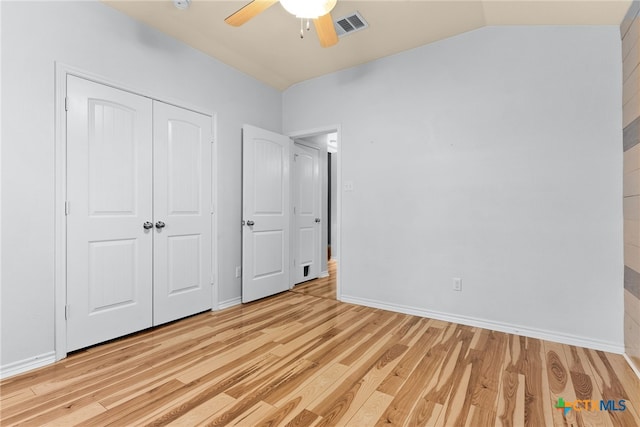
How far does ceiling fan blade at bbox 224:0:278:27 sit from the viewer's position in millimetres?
1831

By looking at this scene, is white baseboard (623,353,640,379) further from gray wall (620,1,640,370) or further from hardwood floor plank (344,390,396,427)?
hardwood floor plank (344,390,396,427)

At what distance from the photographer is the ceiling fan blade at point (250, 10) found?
1831mm

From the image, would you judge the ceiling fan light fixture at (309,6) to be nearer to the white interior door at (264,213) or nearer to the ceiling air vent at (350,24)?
the ceiling air vent at (350,24)

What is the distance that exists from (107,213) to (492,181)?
129 inches

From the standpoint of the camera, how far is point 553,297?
2.53 meters

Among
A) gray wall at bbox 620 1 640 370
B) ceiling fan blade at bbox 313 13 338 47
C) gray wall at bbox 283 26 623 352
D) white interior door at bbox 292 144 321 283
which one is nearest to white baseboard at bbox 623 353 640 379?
gray wall at bbox 620 1 640 370

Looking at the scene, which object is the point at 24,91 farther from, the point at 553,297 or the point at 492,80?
the point at 553,297

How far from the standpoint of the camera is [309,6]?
183 centimetres

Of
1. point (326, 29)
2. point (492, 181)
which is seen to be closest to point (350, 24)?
point (326, 29)

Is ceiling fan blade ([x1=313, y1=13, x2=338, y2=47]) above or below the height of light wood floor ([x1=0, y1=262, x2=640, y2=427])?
above

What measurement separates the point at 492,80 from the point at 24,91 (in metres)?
3.61

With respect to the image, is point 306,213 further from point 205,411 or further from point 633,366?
point 633,366

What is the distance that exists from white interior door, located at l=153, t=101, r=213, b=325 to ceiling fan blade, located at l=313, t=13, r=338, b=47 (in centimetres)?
160

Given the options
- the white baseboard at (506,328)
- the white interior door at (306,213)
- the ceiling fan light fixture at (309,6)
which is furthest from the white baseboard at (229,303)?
the ceiling fan light fixture at (309,6)
